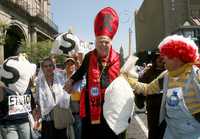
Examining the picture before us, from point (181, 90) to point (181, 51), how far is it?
0.34 m

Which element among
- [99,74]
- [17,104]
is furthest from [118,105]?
[17,104]

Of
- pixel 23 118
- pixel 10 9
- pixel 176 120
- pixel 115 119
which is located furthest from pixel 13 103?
pixel 10 9

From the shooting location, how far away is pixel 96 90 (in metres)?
4.65

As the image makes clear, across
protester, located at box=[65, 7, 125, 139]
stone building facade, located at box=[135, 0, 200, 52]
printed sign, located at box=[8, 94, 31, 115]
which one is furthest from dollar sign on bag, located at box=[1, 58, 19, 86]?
stone building facade, located at box=[135, 0, 200, 52]

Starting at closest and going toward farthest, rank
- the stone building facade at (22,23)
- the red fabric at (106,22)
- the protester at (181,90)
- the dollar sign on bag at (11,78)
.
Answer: the protester at (181,90)
the red fabric at (106,22)
the dollar sign on bag at (11,78)
the stone building facade at (22,23)

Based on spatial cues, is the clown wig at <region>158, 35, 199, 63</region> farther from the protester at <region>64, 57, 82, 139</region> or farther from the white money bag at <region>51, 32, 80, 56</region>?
the white money bag at <region>51, 32, 80, 56</region>

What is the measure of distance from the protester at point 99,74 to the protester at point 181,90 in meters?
0.56

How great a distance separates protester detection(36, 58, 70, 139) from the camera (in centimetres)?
650

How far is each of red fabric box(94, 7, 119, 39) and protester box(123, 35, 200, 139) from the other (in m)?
0.62

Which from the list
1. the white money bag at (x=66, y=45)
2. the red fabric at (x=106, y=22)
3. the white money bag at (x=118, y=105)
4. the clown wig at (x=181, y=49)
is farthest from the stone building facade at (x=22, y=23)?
the clown wig at (x=181, y=49)

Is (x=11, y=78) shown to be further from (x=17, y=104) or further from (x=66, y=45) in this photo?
(x=66, y=45)

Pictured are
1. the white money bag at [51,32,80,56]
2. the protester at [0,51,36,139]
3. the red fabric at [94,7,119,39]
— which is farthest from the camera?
the white money bag at [51,32,80,56]

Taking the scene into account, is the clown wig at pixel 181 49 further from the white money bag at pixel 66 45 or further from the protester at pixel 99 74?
the white money bag at pixel 66 45

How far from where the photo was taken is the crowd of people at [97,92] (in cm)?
417
